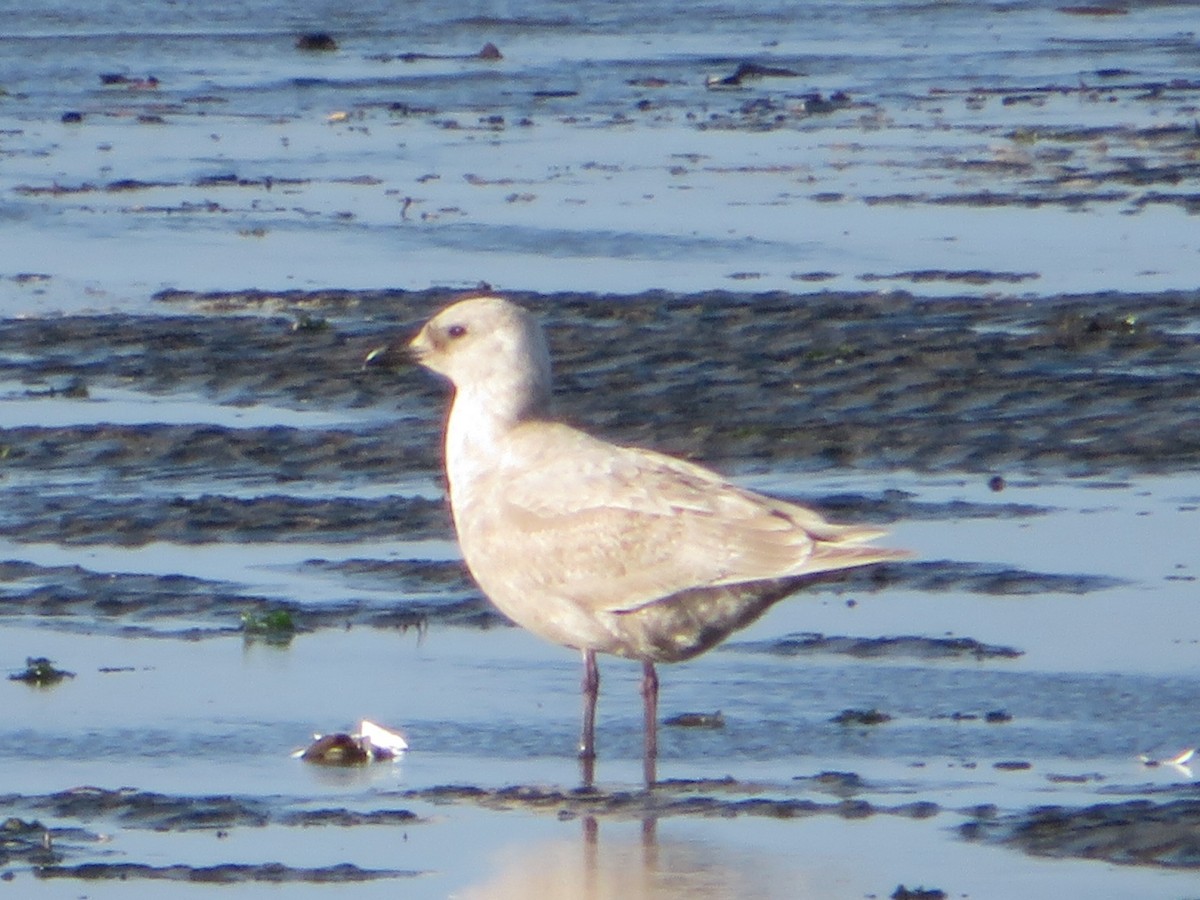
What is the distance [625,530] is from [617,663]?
1.14 metres

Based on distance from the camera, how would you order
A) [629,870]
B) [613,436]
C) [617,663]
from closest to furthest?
[629,870], [617,663], [613,436]

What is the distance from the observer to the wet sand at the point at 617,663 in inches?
255

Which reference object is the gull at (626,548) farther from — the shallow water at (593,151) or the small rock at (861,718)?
the shallow water at (593,151)

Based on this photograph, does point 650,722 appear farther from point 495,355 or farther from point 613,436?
point 613,436

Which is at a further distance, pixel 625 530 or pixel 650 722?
pixel 625 530

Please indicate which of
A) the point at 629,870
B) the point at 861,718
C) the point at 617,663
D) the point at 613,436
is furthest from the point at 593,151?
→ the point at 629,870

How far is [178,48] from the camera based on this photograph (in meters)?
25.1

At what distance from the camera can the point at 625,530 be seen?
7566 millimetres

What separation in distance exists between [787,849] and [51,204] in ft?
38.1

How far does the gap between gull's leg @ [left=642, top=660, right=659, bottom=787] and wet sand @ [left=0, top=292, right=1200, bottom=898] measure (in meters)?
0.06

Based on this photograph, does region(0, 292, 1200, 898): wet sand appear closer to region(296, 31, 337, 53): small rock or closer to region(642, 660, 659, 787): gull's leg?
region(642, 660, 659, 787): gull's leg

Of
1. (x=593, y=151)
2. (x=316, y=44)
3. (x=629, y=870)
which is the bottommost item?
(x=629, y=870)

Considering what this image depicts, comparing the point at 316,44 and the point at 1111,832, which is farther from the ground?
the point at 316,44

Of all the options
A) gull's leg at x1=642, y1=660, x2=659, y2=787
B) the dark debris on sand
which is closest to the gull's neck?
gull's leg at x1=642, y1=660, x2=659, y2=787
